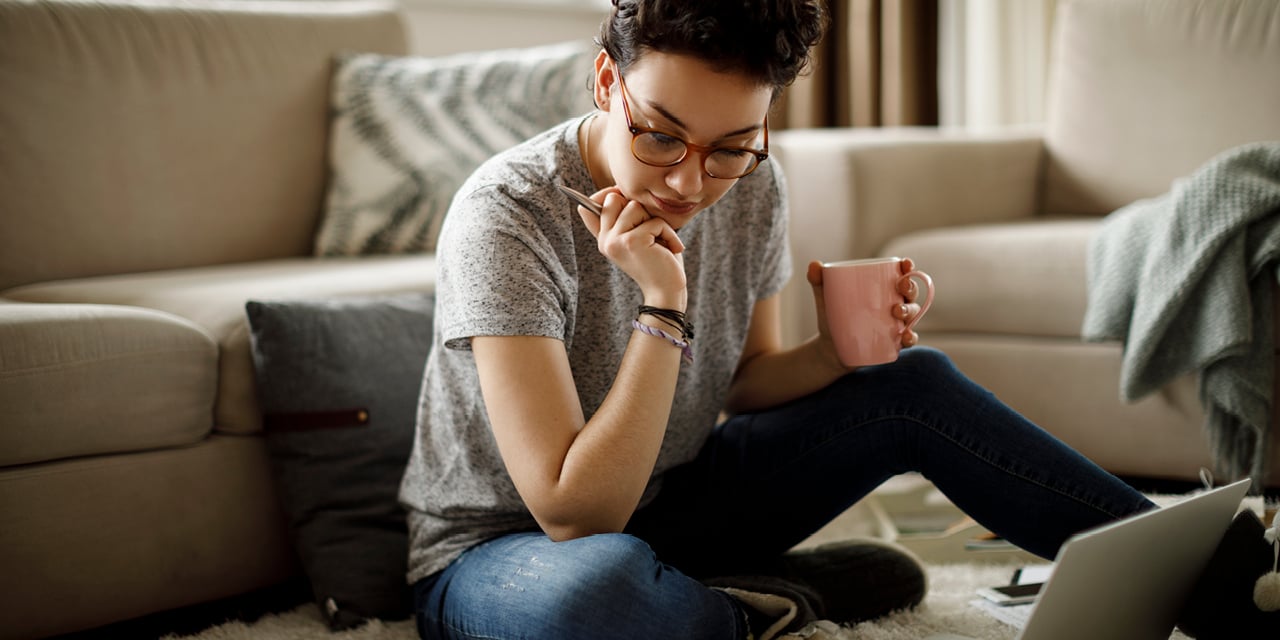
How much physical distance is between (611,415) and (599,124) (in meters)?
0.34

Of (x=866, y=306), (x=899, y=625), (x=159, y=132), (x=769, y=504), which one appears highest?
(x=159, y=132)

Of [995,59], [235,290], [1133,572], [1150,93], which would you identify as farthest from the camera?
[995,59]

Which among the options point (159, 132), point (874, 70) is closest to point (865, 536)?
point (159, 132)

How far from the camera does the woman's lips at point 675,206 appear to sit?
1.08 metres

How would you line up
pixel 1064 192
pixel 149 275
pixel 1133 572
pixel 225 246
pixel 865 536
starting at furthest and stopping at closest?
pixel 1064 192, pixel 225 246, pixel 149 275, pixel 865 536, pixel 1133 572

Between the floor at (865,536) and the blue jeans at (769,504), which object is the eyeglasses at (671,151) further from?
the floor at (865,536)

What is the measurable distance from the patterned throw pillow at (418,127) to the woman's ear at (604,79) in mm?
1095

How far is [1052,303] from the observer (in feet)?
6.50

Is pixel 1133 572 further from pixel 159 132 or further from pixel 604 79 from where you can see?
pixel 159 132

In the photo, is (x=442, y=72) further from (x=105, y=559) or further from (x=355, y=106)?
(x=105, y=559)

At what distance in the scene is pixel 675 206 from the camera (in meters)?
1.09

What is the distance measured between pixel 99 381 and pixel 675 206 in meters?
0.80

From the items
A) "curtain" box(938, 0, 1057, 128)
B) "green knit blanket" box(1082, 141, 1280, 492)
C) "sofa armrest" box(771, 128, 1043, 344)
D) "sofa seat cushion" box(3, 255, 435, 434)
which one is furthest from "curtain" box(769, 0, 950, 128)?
"sofa seat cushion" box(3, 255, 435, 434)

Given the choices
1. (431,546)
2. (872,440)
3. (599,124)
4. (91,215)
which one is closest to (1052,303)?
(872,440)
